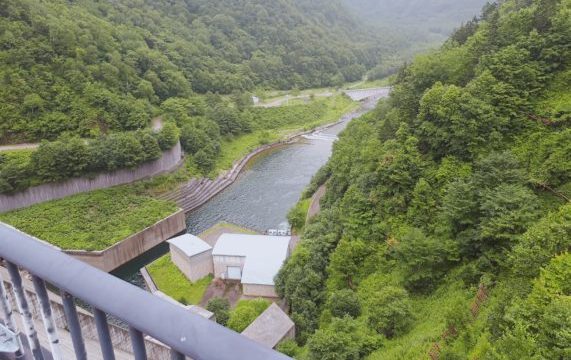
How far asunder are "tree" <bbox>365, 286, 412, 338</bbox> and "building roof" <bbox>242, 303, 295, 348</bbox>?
307cm

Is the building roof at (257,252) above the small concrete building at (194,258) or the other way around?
above

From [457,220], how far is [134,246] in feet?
54.9

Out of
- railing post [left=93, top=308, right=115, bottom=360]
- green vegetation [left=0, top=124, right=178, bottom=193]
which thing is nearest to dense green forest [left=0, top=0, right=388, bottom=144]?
green vegetation [left=0, top=124, right=178, bottom=193]

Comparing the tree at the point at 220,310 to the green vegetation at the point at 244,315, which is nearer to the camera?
the green vegetation at the point at 244,315

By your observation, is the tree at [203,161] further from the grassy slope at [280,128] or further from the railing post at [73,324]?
the railing post at [73,324]

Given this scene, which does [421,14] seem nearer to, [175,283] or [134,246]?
[134,246]

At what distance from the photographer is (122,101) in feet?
105

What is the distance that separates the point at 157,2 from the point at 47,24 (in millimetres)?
29631

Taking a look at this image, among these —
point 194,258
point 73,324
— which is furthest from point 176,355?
point 194,258

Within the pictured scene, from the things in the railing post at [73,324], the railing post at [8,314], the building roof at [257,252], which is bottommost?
the building roof at [257,252]

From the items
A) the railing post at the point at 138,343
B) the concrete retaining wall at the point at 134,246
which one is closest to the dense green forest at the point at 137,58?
the concrete retaining wall at the point at 134,246

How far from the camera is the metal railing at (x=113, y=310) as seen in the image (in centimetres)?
122

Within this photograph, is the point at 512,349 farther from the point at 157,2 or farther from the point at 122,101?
the point at 157,2

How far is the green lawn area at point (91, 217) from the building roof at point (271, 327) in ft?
36.7
